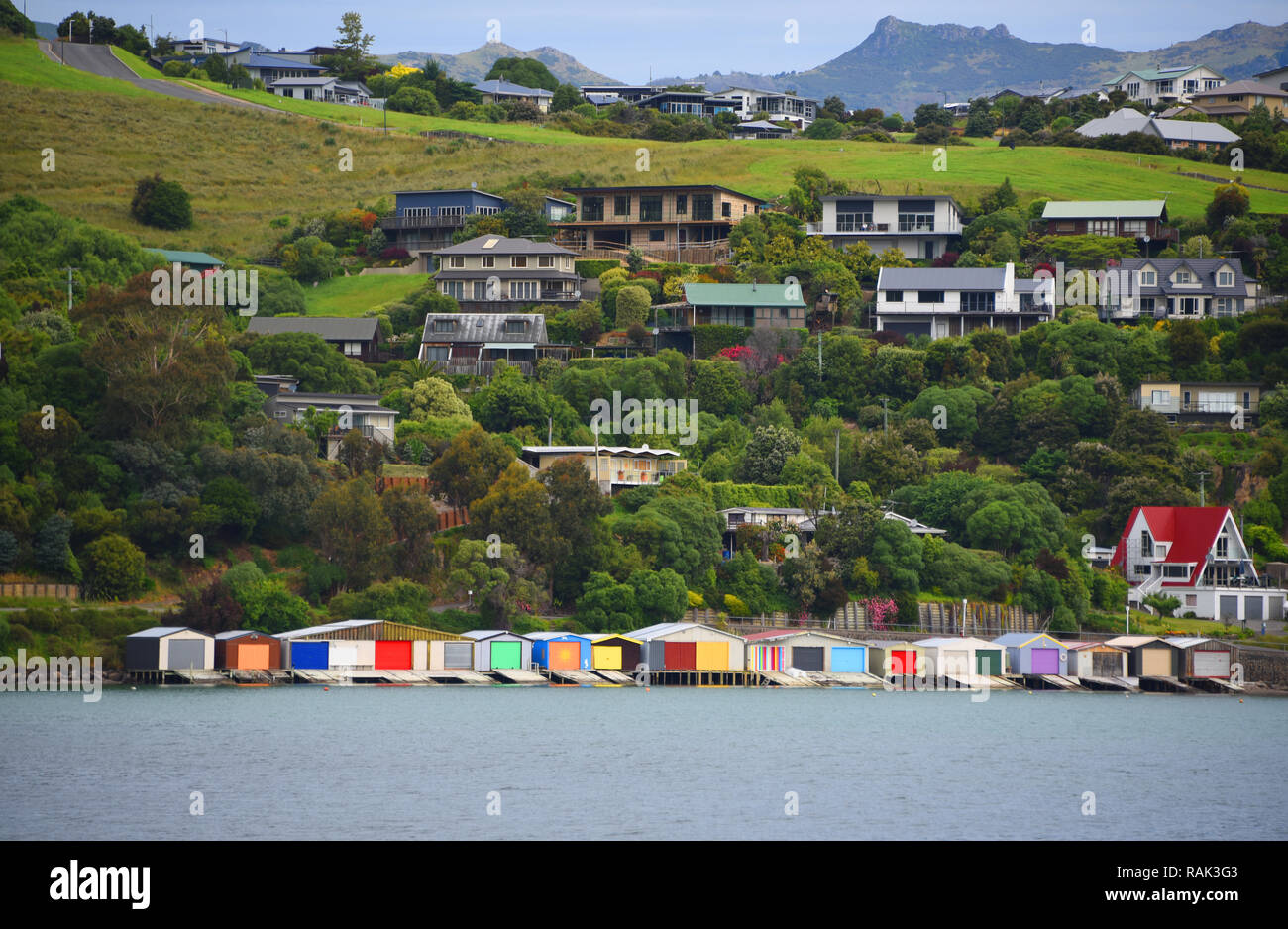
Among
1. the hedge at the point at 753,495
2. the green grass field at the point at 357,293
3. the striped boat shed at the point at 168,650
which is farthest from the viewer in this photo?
the green grass field at the point at 357,293

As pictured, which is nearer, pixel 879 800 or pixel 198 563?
pixel 879 800

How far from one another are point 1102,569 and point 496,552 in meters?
31.2

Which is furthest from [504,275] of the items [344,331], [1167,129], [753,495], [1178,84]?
[1178,84]

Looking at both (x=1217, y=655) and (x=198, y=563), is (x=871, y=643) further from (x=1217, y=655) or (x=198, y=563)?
(x=198, y=563)

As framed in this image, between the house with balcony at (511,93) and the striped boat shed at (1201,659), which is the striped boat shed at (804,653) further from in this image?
the house with balcony at (511,93)

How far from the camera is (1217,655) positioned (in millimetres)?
68688

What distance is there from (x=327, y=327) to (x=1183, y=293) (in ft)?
173

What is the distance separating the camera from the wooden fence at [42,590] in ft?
200

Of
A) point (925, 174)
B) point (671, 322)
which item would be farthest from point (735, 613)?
point (925, 174)

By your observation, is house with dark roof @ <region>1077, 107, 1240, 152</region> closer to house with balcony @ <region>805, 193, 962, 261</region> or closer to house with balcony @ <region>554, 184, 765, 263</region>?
house with balcony @ <region>805, 193, 962, 261</region>

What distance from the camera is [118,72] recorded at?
505 ft

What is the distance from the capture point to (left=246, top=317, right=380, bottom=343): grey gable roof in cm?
9094

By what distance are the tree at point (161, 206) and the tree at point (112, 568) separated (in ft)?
179

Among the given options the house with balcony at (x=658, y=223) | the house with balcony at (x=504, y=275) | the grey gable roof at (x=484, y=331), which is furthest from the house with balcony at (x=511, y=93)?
the grey gable roof at (x=484, y=331)
